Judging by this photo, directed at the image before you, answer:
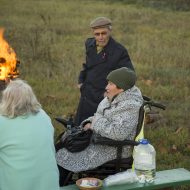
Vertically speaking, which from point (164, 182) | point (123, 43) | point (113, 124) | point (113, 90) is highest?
point (113, 90)

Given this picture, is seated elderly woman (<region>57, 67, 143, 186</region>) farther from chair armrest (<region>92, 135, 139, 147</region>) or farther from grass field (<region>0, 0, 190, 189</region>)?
grass field (<region>0, 0, 190, 189</region>)

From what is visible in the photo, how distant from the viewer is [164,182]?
490 cm

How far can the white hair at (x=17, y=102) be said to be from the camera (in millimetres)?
3854

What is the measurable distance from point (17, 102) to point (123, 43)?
33.7 feet

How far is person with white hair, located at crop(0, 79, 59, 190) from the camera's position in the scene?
12.6 ft

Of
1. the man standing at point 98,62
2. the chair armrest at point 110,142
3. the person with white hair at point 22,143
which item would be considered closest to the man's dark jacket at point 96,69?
the man standing at point 98,62

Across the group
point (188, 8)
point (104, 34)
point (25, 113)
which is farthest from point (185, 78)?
point (188, 8)

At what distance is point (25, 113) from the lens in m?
3.88

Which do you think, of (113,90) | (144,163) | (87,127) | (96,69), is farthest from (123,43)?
(144,163)

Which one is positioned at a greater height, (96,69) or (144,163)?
(96,69)

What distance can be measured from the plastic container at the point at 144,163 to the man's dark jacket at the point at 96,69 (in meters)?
1.49

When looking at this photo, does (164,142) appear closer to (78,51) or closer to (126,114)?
(126,114)

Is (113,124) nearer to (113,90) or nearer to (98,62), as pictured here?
(113,90)

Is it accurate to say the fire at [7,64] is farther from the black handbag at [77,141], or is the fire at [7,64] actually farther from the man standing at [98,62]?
the black handbag at [77,141]
